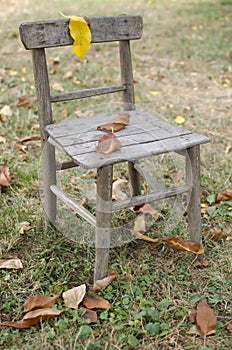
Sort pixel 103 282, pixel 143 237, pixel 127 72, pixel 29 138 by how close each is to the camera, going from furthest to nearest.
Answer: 1. pixel 29 138
2. pixel 127 72
3. pixel 143 237
4. pixel 103 282

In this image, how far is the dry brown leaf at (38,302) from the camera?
1.97 m

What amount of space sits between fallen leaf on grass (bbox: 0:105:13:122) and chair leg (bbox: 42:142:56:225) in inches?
48.3

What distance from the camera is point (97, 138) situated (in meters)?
2.14

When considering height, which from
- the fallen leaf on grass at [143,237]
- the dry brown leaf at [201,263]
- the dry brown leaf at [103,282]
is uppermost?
the fallen leaf on grass at [143,237]

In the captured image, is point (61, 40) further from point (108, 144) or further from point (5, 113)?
point (5, 113)

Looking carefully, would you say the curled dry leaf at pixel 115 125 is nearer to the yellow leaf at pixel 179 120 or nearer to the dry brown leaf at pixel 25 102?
the yellow leaf at pixel 179 120

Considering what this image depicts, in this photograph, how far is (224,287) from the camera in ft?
6.98

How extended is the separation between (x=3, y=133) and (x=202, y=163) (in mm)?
1257

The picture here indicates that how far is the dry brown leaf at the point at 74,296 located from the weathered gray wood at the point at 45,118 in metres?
0.50

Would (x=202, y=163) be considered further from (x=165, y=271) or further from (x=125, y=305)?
(x=125, y=305)

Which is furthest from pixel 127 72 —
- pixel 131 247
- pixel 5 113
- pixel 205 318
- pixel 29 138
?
pixel 5 113

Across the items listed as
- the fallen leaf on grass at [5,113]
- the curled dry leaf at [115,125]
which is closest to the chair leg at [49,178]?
the curled dry leaf at [115,125]

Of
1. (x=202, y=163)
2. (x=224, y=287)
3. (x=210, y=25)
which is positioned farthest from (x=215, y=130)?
(x=210, y=25)

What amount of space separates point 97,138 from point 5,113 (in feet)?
5.22
